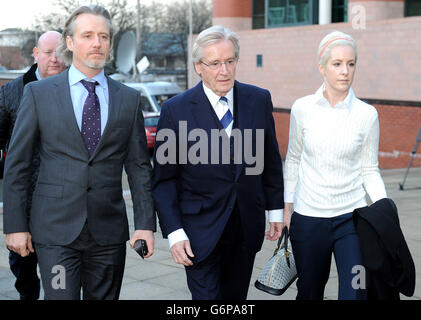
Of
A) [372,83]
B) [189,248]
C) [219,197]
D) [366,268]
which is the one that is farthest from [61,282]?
[372,83]

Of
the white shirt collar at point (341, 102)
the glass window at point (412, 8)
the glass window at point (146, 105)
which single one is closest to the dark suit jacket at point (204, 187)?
the white shirt collar at point (341, 102)

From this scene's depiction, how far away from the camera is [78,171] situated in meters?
3.71

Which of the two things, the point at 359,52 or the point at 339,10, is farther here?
the point at 339,10

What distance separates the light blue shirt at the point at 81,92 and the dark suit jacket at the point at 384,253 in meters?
1.45

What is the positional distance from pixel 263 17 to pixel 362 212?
25.9m

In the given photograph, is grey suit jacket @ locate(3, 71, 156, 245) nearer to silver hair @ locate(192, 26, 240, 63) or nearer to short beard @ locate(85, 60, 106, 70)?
short beard @ locate(85, 60, 106, 70)

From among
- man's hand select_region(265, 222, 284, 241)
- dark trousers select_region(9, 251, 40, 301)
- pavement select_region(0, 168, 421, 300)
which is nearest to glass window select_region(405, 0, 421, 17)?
pavement select_region(0, 168, 421, 300)

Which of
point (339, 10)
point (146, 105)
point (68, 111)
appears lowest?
point (146, 105)

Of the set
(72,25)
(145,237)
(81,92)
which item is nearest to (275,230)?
(145,237)

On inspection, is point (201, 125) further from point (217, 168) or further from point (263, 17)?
point (263, 17)

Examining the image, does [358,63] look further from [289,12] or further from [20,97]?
[20,97]

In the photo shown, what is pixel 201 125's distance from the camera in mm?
3996

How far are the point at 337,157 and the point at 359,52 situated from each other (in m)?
18.9
